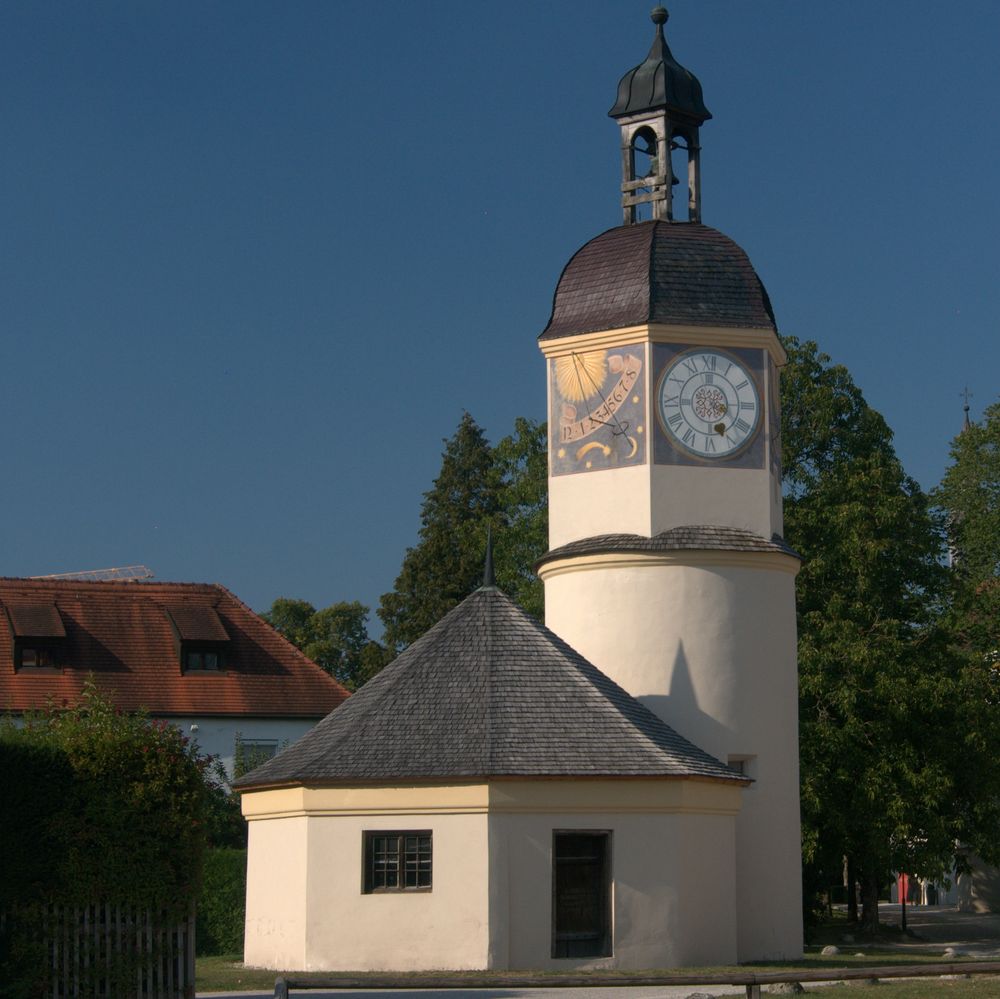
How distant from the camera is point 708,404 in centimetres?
2956

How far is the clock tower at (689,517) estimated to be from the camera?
94.0 feet

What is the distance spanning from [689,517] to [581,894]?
7.17 m

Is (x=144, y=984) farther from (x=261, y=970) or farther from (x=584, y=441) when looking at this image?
(x=584, y=441)

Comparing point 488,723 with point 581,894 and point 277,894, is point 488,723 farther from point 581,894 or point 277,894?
point 277,894

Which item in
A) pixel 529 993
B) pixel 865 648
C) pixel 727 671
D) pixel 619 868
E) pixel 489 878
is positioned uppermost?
pixel 865 648

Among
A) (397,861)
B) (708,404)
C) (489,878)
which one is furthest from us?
(708,404)

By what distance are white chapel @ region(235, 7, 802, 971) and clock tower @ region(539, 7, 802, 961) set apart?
0.04 meters

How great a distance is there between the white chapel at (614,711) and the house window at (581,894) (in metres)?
0.03

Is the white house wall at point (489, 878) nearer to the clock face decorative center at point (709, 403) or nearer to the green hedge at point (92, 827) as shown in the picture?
the green hedge at point (92, 827)

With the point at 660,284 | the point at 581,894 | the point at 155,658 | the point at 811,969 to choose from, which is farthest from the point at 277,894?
the point at 155,658

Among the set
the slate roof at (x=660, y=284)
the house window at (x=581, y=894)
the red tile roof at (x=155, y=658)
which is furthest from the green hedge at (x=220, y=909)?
the slate roof at (x=660, y=284)

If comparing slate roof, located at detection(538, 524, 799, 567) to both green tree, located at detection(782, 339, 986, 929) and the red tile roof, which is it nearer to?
green tree, located at detection(782, 339, 986, 929)

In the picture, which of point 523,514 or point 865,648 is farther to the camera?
point 523,514

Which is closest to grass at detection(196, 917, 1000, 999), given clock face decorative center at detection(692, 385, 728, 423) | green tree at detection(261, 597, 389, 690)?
clock face decorative center at detection(692, 385, 728, 423)
